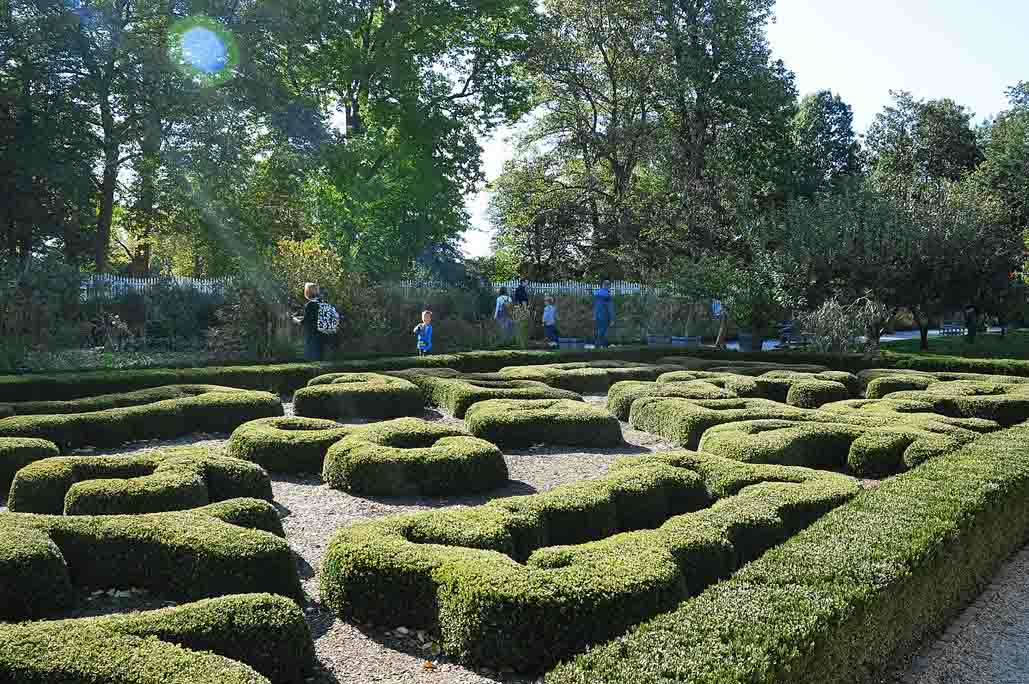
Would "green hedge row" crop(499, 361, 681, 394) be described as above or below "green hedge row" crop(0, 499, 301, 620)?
above

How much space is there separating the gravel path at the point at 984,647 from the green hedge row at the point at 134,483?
482cm

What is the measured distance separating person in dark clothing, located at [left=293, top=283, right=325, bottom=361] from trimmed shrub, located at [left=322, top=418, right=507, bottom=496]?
6.24m

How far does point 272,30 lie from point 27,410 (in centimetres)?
2107

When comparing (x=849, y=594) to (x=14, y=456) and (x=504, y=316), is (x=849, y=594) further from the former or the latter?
(x=504, y=316)

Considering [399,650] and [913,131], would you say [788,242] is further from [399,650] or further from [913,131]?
[913,131]

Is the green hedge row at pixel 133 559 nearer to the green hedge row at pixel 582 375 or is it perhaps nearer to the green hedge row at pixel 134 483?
the green hedge row at pixel 134 483

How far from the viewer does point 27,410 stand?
10.4m

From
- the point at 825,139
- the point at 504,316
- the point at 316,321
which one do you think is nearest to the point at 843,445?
the point at 316,321

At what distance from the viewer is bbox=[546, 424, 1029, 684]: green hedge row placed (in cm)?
354

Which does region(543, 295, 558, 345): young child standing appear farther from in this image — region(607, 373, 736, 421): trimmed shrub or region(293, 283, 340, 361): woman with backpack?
region(607, 373, 736, 421): trimmed shrub

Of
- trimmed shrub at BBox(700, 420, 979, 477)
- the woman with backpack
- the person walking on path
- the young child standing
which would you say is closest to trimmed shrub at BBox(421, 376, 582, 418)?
the woman with backpack

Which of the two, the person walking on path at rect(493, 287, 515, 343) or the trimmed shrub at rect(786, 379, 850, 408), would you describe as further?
the person walking on path at rect(493, 287, 515, 343)

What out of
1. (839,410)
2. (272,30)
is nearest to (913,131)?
(272,30)

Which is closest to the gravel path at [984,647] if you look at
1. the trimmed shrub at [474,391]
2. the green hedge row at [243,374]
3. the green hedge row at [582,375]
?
the trimmed shrub at [474,391]
